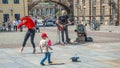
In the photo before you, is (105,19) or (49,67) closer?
(49,67)

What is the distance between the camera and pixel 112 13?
57594 millimetres

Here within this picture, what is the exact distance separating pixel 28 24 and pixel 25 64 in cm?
388

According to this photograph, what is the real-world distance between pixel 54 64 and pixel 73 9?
61.3m

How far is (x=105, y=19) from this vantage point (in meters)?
58.8

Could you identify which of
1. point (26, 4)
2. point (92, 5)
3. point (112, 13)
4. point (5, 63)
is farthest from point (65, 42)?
point (26, 4)

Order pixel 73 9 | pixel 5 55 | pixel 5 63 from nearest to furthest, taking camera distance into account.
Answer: pixel 5 63 < pixel 5 55 < pixel 73 9

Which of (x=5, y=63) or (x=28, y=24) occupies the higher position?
(x=28, y=24)

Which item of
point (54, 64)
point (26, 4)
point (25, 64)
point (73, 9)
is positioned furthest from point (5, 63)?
point (73, 9)

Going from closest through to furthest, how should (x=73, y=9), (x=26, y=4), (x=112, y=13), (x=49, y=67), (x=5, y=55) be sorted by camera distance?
1. (x=49, y=67)
2. (x=5, y=55)
3. (x=112, y=13)
4. (x=26, y=4)
5. (x=73, y=9)

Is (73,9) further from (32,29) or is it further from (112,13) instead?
(32,29)

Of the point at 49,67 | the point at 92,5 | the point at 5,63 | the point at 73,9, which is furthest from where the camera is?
the point at 73,9

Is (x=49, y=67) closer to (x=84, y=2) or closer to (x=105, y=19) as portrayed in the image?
(x=105, y=19)

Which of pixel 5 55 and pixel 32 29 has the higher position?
pixel 32 29

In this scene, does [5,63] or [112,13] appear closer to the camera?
[5,63]
